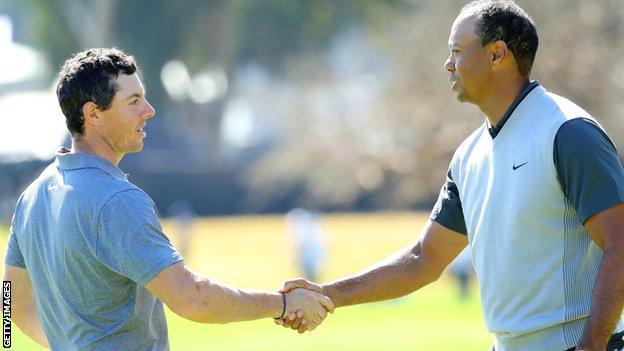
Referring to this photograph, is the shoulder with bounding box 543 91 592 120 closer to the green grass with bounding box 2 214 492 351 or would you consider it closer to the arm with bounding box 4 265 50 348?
the arm with bounding box 4 265 50 348

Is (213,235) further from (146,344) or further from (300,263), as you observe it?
(146,344)

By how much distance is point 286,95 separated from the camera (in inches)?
2776

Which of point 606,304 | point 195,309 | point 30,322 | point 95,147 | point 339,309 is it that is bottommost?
point 606,304

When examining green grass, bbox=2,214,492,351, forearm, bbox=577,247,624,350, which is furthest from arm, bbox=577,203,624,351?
green grass, bbox=2,214,492,351

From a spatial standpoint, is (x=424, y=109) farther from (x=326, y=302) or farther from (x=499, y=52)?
(x=499, y=52)

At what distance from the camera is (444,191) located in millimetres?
6445

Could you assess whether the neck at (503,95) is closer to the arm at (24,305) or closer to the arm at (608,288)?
the arm at (608,288)

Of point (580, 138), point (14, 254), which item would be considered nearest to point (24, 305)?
point (14, 254)

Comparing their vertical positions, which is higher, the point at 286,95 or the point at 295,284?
the point at 286,95

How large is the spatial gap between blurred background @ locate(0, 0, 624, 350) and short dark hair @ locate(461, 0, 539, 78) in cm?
1094

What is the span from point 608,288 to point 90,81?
2301 millimetres

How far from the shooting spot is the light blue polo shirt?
538 centimetres

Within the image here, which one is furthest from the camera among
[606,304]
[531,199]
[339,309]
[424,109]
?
[424,109]

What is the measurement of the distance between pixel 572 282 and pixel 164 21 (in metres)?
56.1
